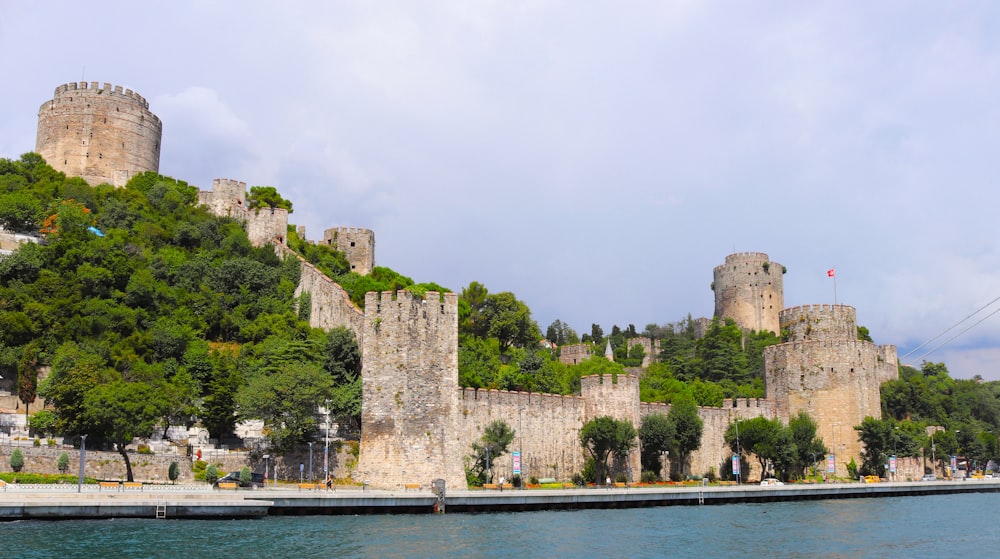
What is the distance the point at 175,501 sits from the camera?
1097 inches

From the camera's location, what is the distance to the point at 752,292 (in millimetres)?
86312

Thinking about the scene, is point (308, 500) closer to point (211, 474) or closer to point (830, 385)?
point (211, 474)

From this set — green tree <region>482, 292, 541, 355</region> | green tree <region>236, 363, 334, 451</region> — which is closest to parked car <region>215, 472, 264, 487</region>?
green tree <region>236, 363, 334, 451</region>

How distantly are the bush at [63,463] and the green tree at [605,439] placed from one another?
20.0 meters

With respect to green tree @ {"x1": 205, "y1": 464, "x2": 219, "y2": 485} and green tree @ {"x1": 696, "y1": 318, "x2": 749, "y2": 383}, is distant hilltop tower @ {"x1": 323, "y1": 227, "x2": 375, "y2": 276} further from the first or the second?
green tree @ {"x1": 205, "y1": 464, "x2": 219, "y2": 485}

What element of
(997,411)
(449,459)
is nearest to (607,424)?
(449,459)

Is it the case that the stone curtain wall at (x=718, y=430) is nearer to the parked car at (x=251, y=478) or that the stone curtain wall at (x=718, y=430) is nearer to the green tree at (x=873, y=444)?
the green tree at (x=873, y=444)

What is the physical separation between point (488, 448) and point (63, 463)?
14.9m

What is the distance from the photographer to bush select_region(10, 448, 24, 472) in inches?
1213

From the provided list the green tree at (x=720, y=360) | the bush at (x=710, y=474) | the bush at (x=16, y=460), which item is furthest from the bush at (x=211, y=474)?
the green tree at (x=720, y=360)

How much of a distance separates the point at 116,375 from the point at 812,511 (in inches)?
1018

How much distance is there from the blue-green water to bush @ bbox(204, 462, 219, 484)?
16.1ft

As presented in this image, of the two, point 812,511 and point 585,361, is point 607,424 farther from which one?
point 585,361

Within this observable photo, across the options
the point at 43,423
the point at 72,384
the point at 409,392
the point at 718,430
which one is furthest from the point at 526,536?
the point at 718,430
